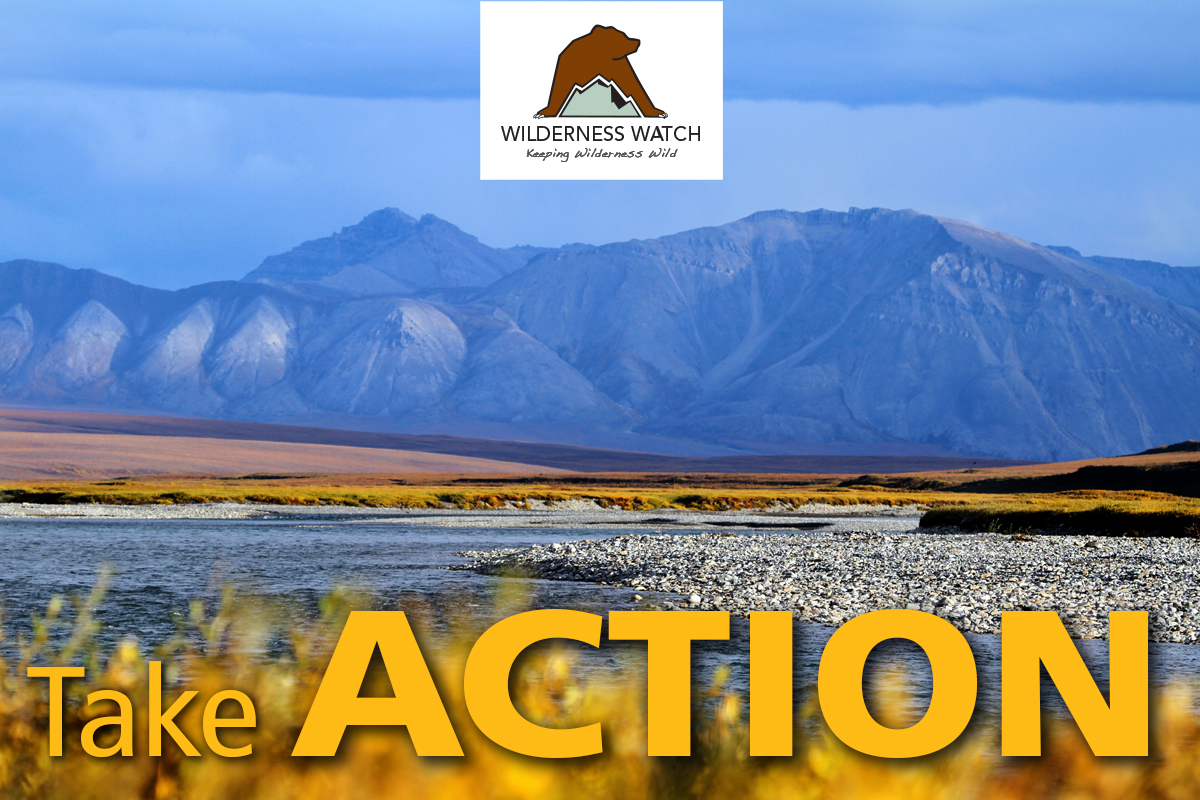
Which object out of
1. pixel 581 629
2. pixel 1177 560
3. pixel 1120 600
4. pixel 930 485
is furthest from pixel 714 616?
pixel 930 485

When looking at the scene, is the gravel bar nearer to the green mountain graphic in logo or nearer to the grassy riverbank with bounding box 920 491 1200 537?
the grassy riverbank with bounding box 920 491 1200 537

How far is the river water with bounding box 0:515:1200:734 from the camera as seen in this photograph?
2084 cm

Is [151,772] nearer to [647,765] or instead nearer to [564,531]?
[647,765]

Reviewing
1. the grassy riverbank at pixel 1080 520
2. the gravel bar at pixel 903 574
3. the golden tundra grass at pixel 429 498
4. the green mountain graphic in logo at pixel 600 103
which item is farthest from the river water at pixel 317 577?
the green mountain graphic in logo at pixel 600 103

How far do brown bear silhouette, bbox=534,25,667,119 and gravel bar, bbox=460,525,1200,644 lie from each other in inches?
1210

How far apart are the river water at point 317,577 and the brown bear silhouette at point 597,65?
88.3 feet

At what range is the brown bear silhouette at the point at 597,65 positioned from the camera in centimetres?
7012

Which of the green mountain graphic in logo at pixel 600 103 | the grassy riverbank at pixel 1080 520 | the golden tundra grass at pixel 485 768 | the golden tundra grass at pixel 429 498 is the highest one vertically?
the green mountain graphic in logo at pixel 600 103

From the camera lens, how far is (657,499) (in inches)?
4338

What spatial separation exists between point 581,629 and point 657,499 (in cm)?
10195

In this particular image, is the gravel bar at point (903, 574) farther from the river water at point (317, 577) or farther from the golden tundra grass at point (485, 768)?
the golden tundra grass at point (485, 768)

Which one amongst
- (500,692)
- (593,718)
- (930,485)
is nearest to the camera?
(593,718)

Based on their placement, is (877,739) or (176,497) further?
(176,497)

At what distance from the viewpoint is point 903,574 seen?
117 ft
